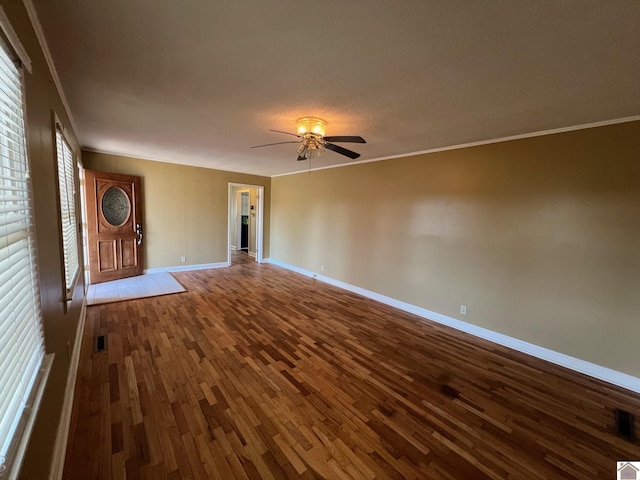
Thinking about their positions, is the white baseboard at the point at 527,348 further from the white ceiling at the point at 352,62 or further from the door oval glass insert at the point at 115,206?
the door oval glass insert at the point at 115,206

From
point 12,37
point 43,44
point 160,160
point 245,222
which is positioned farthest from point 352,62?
point 245,222

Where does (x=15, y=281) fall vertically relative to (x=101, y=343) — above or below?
above

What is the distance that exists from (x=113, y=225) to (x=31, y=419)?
183 inches

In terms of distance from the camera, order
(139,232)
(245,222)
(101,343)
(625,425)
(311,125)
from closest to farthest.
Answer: (625,425), (311,125), (101,343), (139,232), (245,222)

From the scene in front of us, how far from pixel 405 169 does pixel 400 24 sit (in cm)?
282

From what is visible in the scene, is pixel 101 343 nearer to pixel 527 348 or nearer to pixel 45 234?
pixel 45 234

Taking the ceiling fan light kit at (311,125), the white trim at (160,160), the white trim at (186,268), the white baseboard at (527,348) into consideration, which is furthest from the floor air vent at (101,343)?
the white baseboard at (527,348)

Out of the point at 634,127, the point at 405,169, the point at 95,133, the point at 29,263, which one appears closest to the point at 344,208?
the point at 405,169

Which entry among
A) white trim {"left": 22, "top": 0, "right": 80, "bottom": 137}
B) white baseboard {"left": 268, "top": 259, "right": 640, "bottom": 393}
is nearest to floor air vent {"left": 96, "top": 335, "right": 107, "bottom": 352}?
white trim {"left": 22, "top": 0, "right": 80, "bottom": 137}

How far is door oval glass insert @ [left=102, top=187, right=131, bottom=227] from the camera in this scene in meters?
4.64

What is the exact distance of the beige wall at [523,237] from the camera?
2.43 m

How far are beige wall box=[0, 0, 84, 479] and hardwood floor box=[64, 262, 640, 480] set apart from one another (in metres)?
0.38

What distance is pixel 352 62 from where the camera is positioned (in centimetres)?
167

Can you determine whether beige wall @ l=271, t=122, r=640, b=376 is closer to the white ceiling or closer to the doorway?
the white ceiling
